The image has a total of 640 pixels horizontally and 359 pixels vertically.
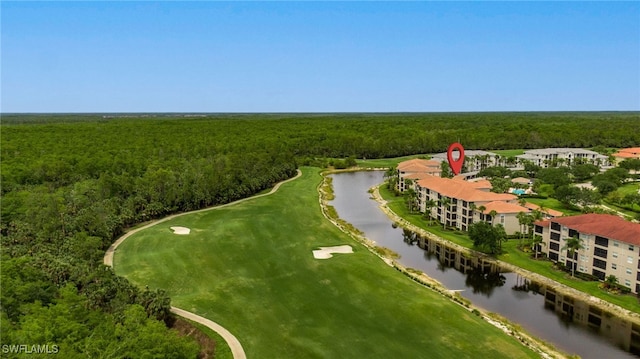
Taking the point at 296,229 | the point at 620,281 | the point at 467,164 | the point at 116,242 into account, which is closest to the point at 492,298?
the point at 620,281

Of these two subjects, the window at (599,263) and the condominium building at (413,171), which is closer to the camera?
the window at (599,263)

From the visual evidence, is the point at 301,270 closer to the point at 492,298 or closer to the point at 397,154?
the point at 492,298

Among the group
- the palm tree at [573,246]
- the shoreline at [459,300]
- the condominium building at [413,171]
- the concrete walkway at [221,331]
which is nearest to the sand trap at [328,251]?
the shoreline at [459,300]

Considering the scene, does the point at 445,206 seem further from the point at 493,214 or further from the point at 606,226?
the point at 606,226

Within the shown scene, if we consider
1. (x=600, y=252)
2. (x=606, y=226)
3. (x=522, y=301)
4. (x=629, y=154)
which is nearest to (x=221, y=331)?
(x=522, y=301)

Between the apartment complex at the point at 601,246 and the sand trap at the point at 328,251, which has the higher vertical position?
the apartment complex at the point at 601,246

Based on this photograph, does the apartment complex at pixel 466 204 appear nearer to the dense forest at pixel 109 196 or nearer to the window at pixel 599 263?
the window at pixel 599 263
